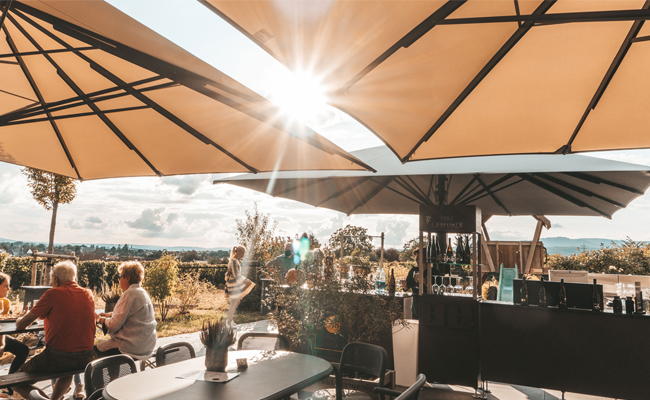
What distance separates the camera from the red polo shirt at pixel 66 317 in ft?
12.1

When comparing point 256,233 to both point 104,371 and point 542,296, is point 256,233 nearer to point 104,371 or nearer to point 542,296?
point 542,296

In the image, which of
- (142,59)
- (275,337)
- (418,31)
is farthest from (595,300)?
(142,59)

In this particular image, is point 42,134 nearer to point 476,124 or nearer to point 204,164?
point 204,164

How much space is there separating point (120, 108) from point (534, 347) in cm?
507

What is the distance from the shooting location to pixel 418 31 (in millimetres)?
2133

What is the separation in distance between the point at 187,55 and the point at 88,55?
1016mm

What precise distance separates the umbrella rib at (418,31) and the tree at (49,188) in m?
10.4

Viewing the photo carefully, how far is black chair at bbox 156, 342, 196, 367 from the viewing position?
10.3 feet

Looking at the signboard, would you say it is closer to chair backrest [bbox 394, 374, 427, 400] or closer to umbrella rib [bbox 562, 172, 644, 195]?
Answer: umbrella rib [bbox 562, 172, 644, 195]

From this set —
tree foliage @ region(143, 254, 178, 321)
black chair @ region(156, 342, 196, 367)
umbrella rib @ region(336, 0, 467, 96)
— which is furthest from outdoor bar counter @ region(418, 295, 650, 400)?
tree foliage @ region(143, 254, 178, 321)

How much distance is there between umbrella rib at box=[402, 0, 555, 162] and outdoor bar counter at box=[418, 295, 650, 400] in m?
2.57

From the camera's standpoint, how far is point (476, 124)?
11.2 feet

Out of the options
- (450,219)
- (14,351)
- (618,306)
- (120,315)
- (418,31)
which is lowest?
(14,351)

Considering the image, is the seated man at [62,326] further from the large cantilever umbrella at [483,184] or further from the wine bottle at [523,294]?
the wine bottle at [523,294]
